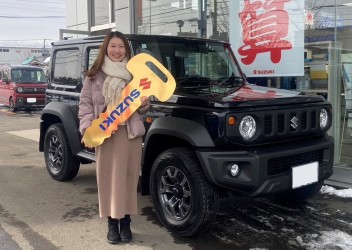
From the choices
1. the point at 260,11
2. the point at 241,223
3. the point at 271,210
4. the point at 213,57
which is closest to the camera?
the point at 241,223

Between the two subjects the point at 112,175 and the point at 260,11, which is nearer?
the point at 112,175

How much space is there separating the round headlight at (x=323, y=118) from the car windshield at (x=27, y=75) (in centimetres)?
1567

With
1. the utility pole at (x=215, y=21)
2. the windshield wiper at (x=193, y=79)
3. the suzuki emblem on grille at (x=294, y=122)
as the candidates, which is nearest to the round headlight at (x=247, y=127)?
the suzuki emblem on grille at (x=294, y=122)

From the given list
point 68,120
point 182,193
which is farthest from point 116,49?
point 68,120

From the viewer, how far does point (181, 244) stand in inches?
149

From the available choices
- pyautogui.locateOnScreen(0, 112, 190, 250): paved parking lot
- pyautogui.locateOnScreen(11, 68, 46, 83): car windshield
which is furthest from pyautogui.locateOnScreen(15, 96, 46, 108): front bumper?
pyautogui.locateOnScreen(0, 112, 190, 250): paved parking lot

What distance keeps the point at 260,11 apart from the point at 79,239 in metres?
4.68

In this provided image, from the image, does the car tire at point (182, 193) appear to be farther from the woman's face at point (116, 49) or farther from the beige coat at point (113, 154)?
the woman's face at point (116, 49)

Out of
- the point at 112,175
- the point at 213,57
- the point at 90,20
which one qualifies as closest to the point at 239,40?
the point at 213,57

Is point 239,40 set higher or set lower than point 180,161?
higher

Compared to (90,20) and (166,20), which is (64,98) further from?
(90,20)

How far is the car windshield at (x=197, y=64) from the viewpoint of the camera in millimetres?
4398

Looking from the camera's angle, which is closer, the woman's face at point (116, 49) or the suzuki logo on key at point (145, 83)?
the suzuki logo on key at point (145, 83)

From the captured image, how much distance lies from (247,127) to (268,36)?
3.66 metres
